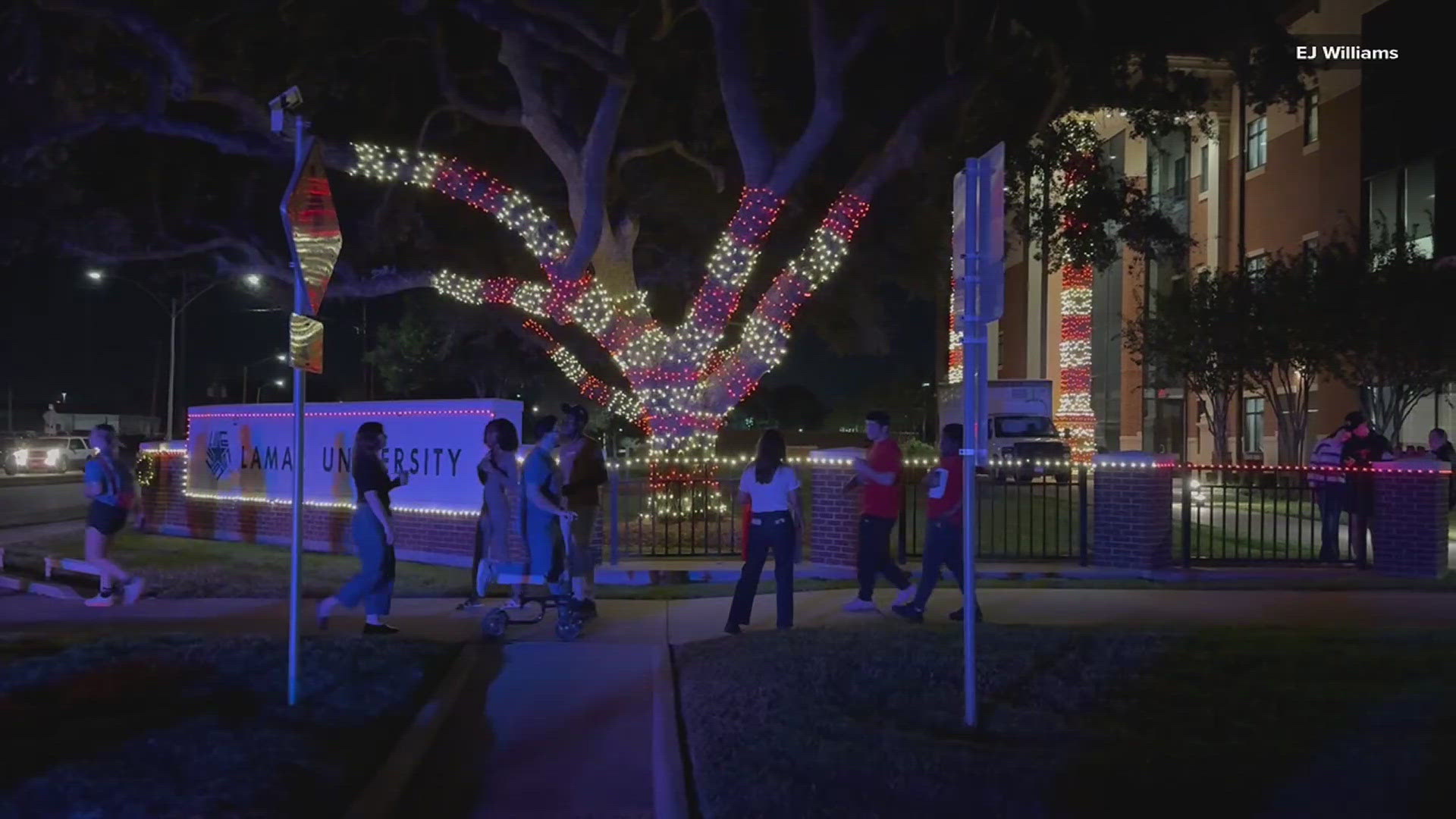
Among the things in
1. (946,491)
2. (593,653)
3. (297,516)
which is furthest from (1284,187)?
(297,516)

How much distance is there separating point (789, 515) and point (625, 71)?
8.22 meters

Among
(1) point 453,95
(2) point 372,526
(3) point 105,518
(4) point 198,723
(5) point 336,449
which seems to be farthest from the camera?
(1) point 453,95

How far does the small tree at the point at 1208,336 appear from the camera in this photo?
27141mm

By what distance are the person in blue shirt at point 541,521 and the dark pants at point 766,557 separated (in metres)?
1.32

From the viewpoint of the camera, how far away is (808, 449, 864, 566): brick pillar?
12.0 meters

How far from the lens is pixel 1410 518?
12.3 metres

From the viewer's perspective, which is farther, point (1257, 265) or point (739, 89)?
point (1257, 265)

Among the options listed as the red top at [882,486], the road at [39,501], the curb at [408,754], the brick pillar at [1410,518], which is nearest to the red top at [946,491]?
the red top at [882,486]

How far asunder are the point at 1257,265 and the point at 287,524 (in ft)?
103

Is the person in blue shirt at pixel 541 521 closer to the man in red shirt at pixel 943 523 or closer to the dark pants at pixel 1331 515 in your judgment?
the man in red shirt at pixel 943 523

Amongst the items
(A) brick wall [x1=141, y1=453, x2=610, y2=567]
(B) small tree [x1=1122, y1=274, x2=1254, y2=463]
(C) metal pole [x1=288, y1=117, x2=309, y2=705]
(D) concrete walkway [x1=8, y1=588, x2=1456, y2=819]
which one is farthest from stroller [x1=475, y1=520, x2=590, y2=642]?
(B) small tree [x1=1122, y1=274, x2=1254, y2=463]

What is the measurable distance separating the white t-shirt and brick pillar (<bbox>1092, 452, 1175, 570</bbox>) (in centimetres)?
484

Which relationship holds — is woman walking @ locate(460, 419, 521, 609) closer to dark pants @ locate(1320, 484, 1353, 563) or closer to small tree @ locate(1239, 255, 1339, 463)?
dark pants @ locate(1320, 484, 1353, 563)

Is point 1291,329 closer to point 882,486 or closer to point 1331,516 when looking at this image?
point 1331,516
